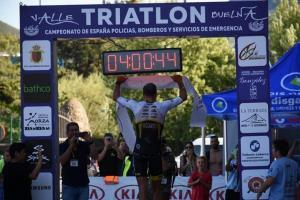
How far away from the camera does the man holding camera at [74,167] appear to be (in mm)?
14180

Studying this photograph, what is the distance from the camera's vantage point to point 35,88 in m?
14.8

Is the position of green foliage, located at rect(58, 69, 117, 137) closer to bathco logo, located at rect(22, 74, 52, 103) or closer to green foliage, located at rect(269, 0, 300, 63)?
green foliage, located at rect(269, 0, 300, 63)

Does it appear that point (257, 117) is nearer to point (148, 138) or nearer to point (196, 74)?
point (148, 138)

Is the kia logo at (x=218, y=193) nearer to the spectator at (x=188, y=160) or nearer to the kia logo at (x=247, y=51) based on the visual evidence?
the spectator at (x=188, y=160)

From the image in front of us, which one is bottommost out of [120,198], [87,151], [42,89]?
[120,198]

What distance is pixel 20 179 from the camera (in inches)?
525

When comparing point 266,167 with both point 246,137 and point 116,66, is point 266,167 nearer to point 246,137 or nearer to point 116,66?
point 246,137

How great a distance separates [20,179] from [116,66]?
9.46 ft

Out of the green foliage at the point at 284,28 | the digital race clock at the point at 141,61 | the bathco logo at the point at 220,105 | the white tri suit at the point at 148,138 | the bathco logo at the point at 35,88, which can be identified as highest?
the green foliage at the point at 284,28

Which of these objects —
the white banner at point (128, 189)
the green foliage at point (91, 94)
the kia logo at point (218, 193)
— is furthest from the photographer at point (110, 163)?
the green foliage at point (91, 94)

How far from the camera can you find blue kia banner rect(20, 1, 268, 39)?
14750mm

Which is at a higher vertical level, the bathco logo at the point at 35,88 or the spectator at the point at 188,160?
the bathco logo at the point at 35,88

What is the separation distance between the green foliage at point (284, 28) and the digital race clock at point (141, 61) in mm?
30638

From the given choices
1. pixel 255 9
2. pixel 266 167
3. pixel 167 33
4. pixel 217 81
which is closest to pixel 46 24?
pixel 167 33
